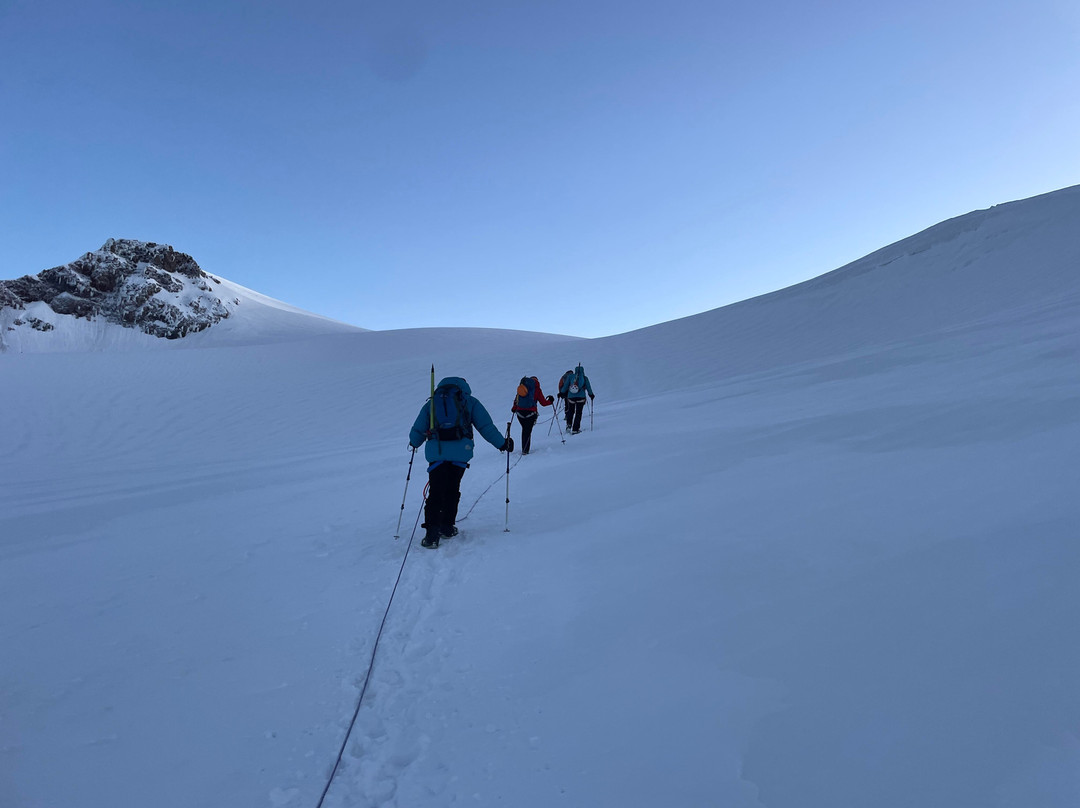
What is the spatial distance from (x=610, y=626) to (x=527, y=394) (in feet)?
19.8

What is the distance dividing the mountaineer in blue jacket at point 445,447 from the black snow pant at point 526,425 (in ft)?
12.8

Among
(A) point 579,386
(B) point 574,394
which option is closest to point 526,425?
(B) point 574,394

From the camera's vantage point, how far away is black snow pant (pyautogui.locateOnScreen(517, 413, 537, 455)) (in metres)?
9.04

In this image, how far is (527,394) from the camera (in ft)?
29.0

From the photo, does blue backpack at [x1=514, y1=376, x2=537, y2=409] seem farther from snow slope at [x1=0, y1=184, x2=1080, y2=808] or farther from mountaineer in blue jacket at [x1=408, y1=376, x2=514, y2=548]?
mountaineer in blue jacket at [x1=408, y1=376, x2=514, y2=548]

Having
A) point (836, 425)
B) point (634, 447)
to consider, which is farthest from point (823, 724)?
point (634, 447)

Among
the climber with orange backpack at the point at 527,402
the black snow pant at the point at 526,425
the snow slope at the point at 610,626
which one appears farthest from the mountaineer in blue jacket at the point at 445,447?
the black snow pant at the point at 526,425

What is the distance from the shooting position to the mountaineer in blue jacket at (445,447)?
4883mm

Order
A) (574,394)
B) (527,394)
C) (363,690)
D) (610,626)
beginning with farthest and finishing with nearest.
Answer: (574,394) → (527,394) → (610,626) → (363,690)

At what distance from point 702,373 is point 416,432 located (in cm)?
1364

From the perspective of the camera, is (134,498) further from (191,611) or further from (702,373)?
(702,373)

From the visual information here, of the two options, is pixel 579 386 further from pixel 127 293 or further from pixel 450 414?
pixel 127 293

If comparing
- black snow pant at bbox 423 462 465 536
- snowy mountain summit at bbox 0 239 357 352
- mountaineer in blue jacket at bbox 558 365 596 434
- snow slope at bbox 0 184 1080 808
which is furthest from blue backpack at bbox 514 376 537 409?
snowy mountain summit at bbox 0 239 357 352

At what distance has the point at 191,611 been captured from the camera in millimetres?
3592
